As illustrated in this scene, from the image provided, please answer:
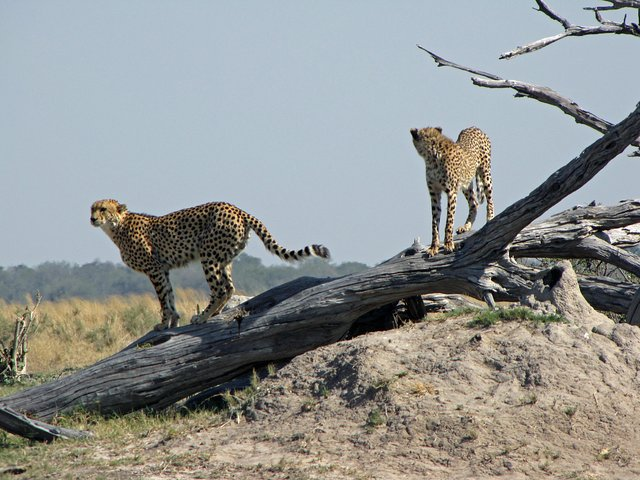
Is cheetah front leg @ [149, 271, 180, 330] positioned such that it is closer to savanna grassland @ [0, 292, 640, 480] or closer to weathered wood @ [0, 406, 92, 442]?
savanna grassland @ [0, 292, 640, 480]

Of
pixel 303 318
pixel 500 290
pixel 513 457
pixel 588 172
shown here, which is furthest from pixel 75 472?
pixel 588 172

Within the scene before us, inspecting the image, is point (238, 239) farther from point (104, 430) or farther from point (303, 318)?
point (104, 430)

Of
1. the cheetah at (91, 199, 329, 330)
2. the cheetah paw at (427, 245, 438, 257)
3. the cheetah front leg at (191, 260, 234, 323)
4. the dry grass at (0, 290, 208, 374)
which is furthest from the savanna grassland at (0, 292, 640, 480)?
the dry grass at (0, 290, 208, 374)

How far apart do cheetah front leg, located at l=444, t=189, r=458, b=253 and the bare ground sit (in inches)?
25.3

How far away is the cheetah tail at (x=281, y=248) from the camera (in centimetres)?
889

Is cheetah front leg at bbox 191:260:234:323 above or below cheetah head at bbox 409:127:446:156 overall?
below

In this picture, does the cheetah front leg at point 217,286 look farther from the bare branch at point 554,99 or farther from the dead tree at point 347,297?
the bare branch at point 554,99

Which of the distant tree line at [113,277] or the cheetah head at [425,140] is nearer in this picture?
the cheetah head at [425,140]

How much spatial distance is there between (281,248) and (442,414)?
2.91 metres

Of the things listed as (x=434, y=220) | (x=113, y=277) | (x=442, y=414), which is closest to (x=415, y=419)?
(x=442, y=414)

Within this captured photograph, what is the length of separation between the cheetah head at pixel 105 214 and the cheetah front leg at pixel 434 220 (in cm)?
334

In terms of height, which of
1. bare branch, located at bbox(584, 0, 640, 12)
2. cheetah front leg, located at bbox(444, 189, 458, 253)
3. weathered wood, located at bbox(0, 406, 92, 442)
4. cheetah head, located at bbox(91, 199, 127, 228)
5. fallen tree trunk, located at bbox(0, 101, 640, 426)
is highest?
bare branch, located at bbox(584, 0, 640, 12)

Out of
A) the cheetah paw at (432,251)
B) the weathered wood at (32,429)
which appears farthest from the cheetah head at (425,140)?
the weathered wood at (32,429)

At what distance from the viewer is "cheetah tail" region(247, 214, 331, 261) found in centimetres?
889
